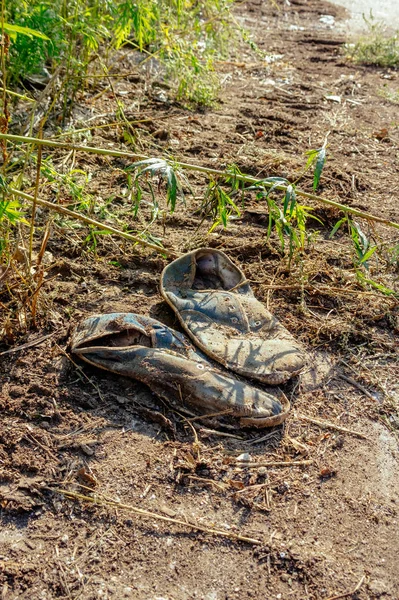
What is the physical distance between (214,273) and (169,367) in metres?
0.73

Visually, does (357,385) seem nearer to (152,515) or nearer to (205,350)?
(205,350)

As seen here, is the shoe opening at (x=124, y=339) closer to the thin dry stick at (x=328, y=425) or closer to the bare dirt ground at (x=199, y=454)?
the bare dirt ground at (x=199, y=454)

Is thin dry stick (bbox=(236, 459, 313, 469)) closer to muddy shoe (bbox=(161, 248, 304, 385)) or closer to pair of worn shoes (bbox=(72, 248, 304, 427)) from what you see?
pair of worn shoes (bbox=(72, 248, 304, 427))

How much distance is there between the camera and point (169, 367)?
8.07ft

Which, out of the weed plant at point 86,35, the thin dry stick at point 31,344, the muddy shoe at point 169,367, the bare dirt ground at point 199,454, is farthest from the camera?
the weed plant at point 86,35

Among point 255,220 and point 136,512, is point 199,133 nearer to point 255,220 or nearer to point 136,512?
point 255,220

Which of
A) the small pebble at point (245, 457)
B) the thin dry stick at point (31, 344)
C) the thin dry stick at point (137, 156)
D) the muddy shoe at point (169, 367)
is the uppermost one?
the thin dry stick at point (137, 156)

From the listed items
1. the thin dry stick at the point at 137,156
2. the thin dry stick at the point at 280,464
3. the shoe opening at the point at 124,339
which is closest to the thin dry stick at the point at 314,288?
the thin dry stick at the point at 137,156

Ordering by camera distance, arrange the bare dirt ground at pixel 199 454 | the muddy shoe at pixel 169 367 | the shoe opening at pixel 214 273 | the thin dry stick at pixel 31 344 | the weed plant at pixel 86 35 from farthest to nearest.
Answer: the weed plant at pixel 86 35
the shoe opening at pixel 214 273
the thin dry stick at pixel 31 344
the muddy shoe at pixel 169 367
the bare dirt ground at pixel 199 454

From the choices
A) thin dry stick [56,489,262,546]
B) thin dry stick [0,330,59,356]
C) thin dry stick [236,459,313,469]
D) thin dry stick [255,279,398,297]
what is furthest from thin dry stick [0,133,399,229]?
thin dry stick [56,489,262,546]

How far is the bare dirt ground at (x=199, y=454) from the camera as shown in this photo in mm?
1951

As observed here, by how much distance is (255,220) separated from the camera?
11.9ft

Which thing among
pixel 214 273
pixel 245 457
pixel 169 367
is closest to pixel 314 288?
pixel 214 273

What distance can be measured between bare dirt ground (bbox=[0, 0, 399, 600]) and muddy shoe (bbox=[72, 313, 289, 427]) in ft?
0.20
